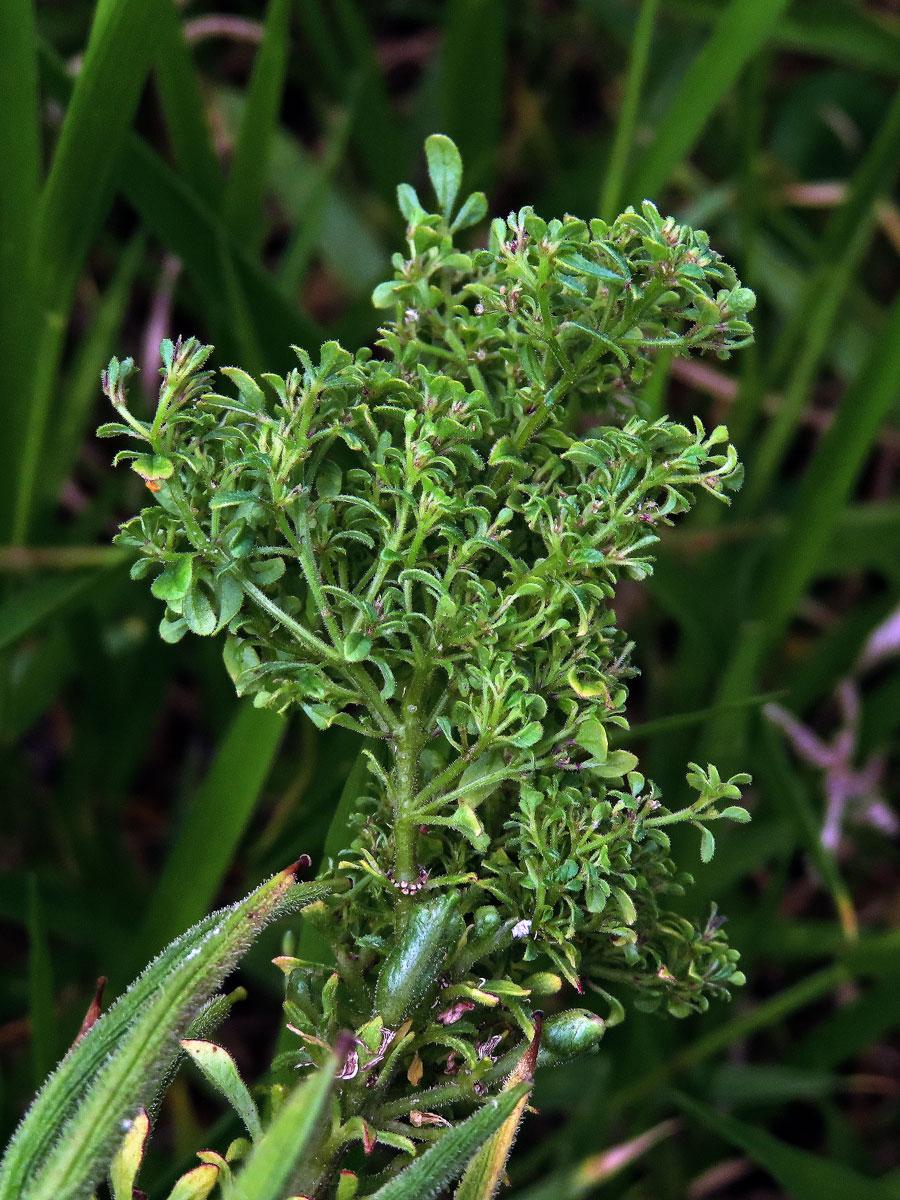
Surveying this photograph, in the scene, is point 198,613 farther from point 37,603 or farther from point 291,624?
point 37,603

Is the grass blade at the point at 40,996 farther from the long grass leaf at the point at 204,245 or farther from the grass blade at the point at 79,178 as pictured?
the long grass leaf at the point at 204,245

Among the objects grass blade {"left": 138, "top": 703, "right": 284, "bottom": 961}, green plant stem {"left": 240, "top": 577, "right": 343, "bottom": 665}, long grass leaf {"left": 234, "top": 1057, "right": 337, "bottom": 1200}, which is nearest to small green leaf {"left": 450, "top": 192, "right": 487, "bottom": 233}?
green plant stem {"left": 240, "top": 577, "right": 343, "bottom": 665}

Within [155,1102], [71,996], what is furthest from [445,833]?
[71,996]

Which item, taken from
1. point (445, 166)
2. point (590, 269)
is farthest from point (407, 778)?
point (445, 166)

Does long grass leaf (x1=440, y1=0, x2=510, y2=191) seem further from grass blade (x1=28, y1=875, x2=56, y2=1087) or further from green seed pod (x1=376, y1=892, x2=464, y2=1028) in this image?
green seed pod (x1=376, y1=892, x2=464, y2=1028)

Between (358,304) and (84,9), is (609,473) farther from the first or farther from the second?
(84,9)

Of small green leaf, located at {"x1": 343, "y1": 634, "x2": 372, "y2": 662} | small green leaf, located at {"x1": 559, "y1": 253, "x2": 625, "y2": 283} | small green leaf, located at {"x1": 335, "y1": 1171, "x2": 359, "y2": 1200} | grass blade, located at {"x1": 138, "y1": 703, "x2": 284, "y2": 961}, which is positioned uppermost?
small green leaf, located at {"x1": 559, "y1": 253, "x2": 625, "y2": 283}
